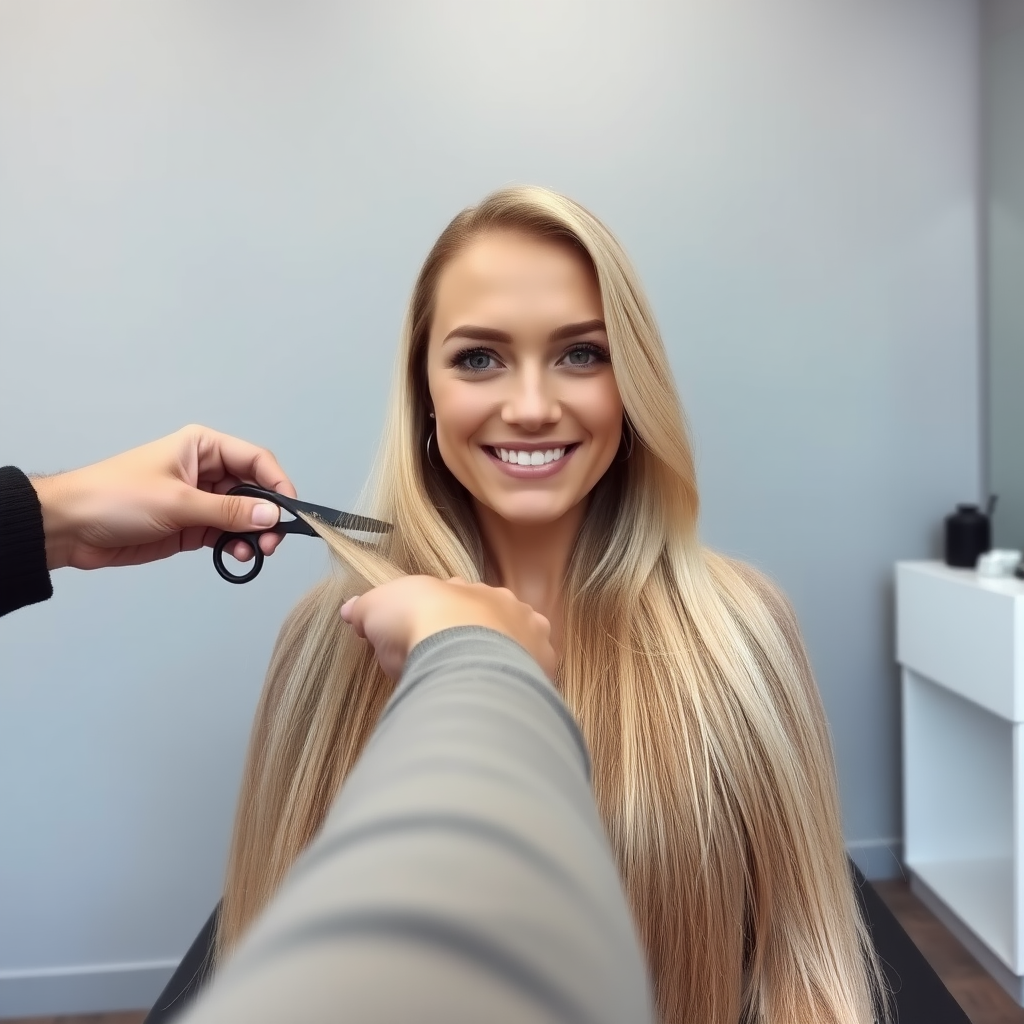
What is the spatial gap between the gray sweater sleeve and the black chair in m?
1.04

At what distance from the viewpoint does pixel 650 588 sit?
1136mm

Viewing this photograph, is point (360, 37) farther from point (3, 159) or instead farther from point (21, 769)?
point (21, 769)

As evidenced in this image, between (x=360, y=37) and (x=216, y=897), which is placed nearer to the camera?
(x=360, y=37)

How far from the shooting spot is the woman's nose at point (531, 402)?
1.00 meters

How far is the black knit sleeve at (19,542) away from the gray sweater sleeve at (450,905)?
0.80 metres

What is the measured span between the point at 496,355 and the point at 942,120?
1.67 m

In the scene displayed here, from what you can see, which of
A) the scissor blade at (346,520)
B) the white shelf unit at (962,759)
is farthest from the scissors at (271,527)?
the white shelf unit at (962,759)

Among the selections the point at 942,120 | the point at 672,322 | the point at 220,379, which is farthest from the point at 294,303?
the point at 942,120

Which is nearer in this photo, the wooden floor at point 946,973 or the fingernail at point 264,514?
the fingernail at point 264,514

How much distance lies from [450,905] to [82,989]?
224 centimetres

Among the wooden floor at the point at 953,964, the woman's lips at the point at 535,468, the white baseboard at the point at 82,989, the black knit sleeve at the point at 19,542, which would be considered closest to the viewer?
the black knit sleeve at the point at 19,542

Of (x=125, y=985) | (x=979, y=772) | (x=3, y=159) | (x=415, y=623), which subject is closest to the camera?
(x=415, y=623)

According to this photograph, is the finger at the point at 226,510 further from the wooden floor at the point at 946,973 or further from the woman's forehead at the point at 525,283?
the wooden floor at the point at 946,973

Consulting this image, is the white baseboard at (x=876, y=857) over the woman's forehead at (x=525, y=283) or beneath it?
beneath
